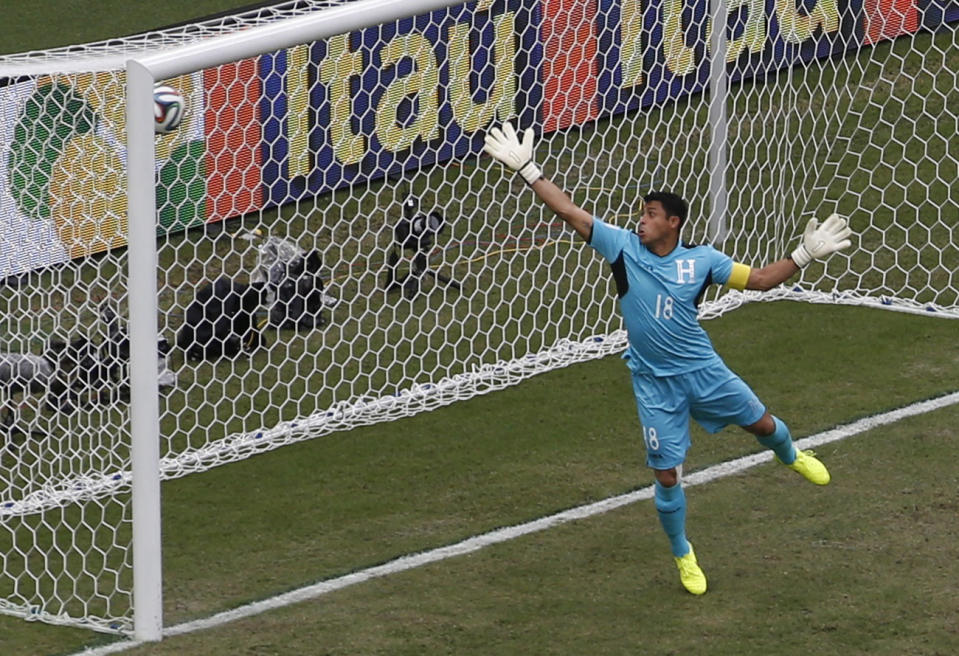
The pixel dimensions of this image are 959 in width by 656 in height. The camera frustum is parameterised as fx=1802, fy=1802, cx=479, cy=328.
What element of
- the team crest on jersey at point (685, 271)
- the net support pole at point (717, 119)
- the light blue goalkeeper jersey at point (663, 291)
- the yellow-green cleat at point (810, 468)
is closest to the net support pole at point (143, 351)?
the light blue goalkeeper jersey at point (663, 291)

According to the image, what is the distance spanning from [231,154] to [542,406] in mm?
2094

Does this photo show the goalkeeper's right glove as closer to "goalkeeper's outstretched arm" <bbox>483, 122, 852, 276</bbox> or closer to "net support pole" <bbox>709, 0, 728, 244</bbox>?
"goalkeeper's outstretched arm" <bbox>483, 122, 852, 276</bbox>

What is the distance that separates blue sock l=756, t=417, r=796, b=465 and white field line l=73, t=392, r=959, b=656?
0.85 metres

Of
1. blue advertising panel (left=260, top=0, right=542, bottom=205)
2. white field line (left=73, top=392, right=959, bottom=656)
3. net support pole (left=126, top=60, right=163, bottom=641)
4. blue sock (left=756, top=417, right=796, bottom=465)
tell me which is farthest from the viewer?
blue advertising panel (left=260, top=0, right=542, bottom=205)

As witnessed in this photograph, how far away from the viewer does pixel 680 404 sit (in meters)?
7.14

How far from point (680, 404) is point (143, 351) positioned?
2107 millimetres

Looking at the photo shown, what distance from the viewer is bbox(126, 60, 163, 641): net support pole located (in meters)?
6.80

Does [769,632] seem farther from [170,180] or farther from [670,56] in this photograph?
[670,56]

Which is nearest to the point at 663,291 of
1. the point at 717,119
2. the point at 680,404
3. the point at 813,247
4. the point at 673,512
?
the point at 680,404

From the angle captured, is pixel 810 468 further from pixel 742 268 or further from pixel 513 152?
pixel 513 152

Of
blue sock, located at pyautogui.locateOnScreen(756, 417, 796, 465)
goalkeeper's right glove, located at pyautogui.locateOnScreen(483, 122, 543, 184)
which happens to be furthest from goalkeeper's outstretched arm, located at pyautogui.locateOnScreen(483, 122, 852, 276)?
blue sock, located at pyautogui.locateOnScreen(756, 417, 796, 465)

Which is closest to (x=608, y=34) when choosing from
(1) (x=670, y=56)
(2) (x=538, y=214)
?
(1) (x=670, y=56)

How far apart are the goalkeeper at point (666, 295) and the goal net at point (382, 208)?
1395 mm

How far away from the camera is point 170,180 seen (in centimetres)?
889
